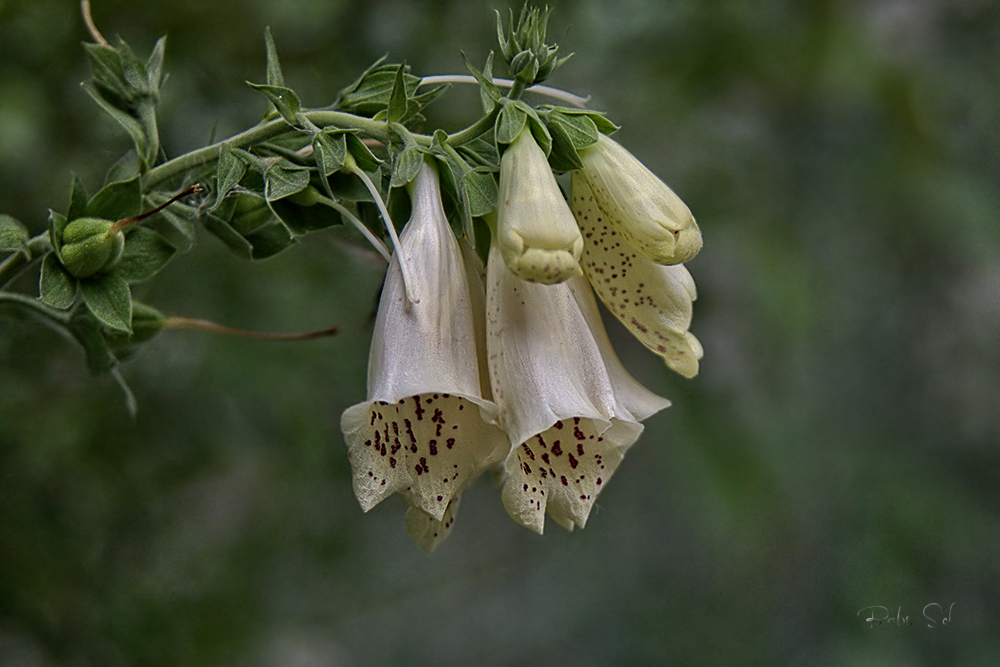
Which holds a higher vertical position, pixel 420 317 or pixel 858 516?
pixel 420 317

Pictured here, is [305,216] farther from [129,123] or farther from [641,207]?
[641,207]

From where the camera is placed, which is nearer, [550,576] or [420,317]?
[420,317]

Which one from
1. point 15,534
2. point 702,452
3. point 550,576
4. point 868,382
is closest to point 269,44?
point 15,534

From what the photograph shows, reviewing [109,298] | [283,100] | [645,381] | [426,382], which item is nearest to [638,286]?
[426,382]

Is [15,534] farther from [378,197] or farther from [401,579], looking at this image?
[401,579]

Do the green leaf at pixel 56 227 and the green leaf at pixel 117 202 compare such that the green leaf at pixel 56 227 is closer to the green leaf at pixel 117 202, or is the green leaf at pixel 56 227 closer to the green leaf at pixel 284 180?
the green leaf at pixel 117 202

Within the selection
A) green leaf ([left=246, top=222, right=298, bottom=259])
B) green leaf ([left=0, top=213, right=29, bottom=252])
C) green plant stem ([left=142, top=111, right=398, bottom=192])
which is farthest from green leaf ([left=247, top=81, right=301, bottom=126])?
green leaf ([left=0, top=213, right=29, bottom=252])
